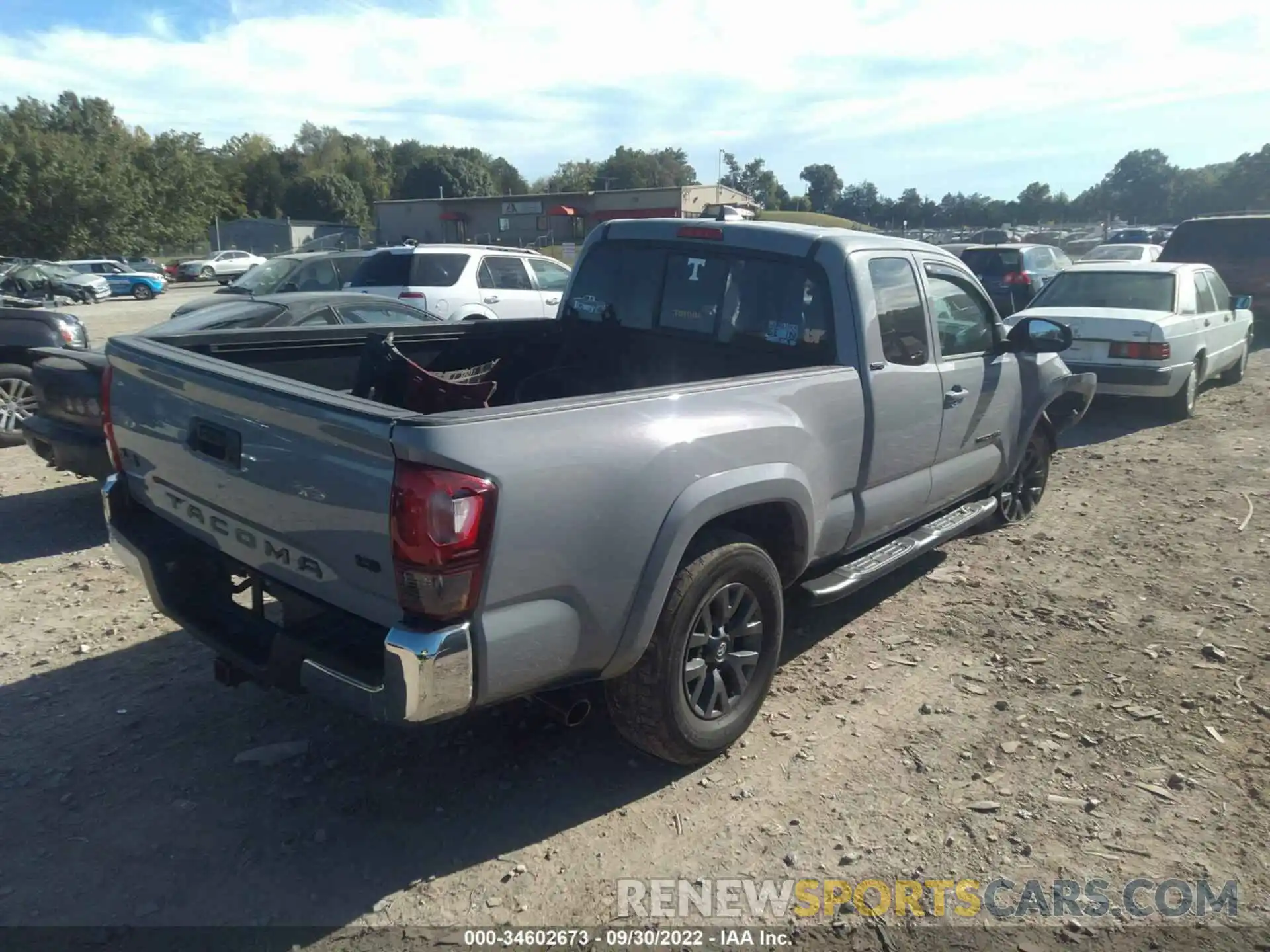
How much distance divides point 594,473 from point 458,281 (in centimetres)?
1020

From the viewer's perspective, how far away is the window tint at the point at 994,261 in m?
16.5

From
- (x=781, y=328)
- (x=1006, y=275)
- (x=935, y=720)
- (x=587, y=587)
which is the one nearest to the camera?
(x=587, y=587)

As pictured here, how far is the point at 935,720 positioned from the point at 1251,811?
116cm

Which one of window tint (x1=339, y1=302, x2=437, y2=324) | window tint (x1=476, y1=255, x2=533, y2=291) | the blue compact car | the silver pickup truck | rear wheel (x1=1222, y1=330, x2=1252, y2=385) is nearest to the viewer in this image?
the silver pickup truck

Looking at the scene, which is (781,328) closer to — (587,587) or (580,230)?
(587,587)

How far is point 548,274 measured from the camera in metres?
13.7

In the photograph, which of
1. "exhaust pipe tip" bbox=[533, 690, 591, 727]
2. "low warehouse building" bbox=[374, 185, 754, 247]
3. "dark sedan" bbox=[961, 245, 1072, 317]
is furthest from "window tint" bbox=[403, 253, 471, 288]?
"low warehouse building" bbox=[374, 185, 754, 247]

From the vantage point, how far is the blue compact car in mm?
36469

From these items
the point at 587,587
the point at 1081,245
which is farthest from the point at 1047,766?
the point at 1081,245

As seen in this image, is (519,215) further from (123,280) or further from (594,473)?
(594,473)

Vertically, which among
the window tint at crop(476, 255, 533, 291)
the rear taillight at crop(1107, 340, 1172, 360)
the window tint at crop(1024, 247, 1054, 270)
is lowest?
the rear taillight at crop(1107, 340, 1172, 360)

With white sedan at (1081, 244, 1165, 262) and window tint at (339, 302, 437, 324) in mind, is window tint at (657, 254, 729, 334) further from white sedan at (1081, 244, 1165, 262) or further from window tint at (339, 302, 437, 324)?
white sedan at (1081, 244, 1165, 262)

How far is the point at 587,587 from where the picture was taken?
114 inches

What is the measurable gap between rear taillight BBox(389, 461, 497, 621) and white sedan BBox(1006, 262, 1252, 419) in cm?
783
